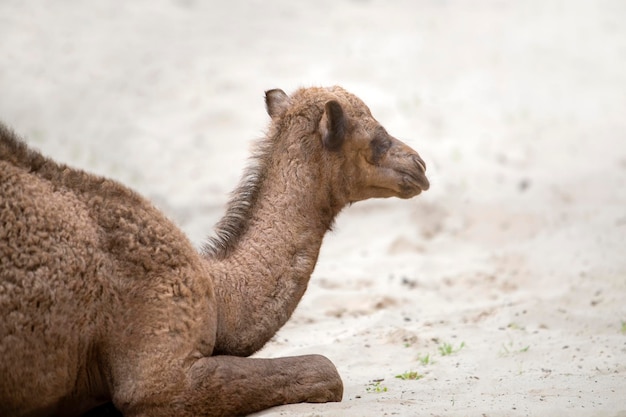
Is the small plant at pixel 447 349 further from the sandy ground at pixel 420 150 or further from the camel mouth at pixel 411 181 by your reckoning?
the camel mouth at pixel 411 181

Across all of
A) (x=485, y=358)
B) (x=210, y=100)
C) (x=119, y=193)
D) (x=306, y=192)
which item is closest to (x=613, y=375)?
(x=485, y=358)

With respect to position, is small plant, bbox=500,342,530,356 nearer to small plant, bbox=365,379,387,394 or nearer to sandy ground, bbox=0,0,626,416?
sandy ground, bbox=0,0,626,416

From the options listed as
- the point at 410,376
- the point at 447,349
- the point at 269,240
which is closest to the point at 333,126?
the point at 269,240

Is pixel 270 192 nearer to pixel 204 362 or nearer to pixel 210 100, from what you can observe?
pixel 204 362

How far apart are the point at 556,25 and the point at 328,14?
4.16m

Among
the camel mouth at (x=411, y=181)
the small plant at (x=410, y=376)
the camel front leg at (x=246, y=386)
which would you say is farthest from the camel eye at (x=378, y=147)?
the small plant at (x=410, y=376)

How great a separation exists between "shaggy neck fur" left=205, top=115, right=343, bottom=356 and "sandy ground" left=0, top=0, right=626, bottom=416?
0.57 meters

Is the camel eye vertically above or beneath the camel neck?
above

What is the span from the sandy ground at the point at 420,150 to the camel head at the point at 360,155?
1.30 m

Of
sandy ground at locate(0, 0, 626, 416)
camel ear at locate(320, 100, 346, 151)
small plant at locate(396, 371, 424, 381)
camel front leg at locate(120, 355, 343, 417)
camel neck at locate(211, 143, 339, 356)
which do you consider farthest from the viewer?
sandy ground at locate(0, 0, 626, 416)

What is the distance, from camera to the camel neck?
624 cm

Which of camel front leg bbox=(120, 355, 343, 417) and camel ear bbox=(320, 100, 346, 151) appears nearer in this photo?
camel front leg bbox=(120, 355, 343, 417)

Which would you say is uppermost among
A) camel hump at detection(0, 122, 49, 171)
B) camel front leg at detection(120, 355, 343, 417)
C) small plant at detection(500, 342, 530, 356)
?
small plant at detection(500, 342, 530, 356)

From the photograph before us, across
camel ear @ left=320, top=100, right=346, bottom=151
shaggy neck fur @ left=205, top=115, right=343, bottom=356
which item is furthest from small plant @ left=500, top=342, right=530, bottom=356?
camel ear @ left=320, top=100, right=346, bottom=151
